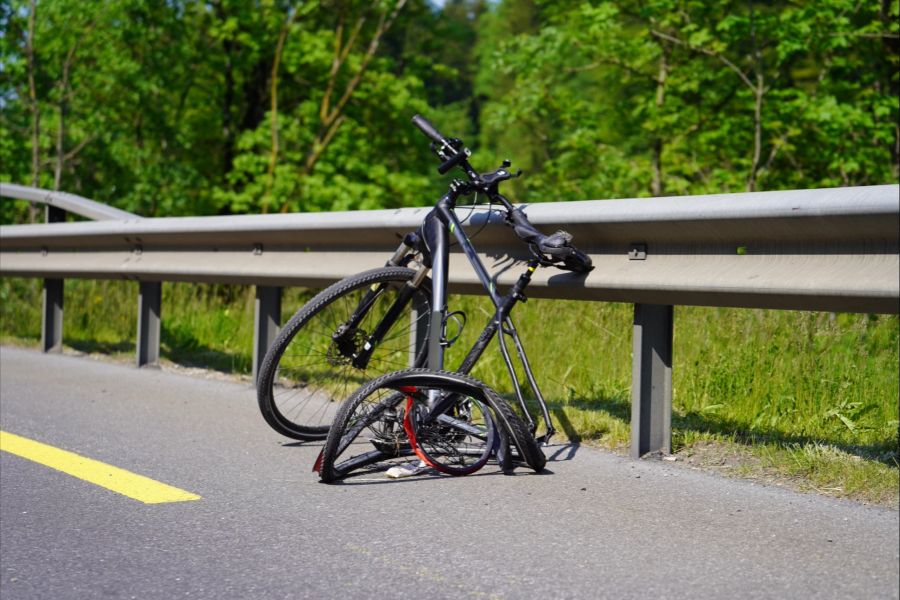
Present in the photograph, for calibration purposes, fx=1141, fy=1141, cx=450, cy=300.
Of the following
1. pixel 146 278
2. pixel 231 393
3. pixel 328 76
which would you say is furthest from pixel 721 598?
pixel 328 76

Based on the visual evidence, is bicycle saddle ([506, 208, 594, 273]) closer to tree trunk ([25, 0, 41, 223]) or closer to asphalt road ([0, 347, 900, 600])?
asphalt road ([0, 347, 900, 600])

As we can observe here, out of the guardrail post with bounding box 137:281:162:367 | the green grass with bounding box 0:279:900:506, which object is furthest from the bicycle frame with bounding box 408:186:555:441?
the guardrail post with bounding box 137:281:162:367

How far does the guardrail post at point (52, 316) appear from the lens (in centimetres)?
870

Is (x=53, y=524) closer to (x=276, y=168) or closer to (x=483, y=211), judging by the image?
(x=483, y=211)

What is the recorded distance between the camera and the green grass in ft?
14.0

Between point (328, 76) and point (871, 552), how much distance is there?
2174cm

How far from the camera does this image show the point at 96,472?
14.4 ft

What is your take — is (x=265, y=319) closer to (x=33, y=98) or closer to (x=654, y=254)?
(x=654, y=254)

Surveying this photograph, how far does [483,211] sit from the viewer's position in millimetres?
4941

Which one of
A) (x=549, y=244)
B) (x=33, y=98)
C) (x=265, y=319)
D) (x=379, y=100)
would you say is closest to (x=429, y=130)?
(x=549, y=244)

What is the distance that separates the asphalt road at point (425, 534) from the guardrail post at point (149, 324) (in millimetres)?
2803

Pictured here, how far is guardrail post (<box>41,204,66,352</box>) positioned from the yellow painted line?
12.1 feet

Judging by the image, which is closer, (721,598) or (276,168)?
(721,598)

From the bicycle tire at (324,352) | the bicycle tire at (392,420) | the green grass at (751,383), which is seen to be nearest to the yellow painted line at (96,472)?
the bicycle tire at (392,420)
